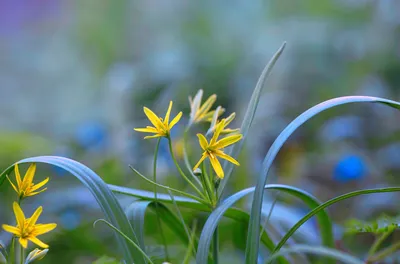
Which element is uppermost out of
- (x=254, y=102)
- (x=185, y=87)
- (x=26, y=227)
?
(x=185, y=87)

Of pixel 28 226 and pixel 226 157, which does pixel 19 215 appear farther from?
pixel 226 157

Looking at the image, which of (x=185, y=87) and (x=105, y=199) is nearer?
(x=105, y=199)

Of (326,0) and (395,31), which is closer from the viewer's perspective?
(395,31)

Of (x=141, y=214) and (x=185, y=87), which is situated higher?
(x=185, y=87)

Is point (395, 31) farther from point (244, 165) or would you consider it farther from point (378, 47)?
point (244, 165)

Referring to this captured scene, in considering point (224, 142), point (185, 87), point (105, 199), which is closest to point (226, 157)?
point (224, 142)

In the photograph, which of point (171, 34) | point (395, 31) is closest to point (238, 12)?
point (171, 34)
